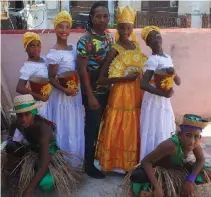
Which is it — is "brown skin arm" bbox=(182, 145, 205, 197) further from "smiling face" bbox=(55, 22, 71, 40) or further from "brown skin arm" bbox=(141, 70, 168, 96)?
"smiling face" bbox=(55, 22, 71, 40)

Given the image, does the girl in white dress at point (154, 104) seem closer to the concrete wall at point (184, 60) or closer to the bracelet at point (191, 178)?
the bracelet at point (191, 178)

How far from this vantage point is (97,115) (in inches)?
150

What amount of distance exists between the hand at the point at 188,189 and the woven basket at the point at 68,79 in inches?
57.1

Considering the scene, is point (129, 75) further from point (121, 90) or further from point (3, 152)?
point (3, 152)

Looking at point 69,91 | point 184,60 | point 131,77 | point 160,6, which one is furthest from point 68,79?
point 160,6

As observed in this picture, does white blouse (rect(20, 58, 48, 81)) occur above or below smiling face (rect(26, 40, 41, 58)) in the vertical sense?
below

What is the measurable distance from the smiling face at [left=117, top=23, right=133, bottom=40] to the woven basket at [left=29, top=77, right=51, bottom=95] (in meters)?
0.90

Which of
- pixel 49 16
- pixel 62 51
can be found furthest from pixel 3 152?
pixel 49 16

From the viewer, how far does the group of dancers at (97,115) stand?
3293 mm

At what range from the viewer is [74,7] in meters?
18.0

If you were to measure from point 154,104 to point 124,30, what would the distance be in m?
0.77

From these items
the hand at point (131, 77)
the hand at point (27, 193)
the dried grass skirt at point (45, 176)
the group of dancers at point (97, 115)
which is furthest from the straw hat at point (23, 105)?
the hand at point (131, 77)

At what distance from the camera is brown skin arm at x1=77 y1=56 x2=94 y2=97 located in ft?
11.9

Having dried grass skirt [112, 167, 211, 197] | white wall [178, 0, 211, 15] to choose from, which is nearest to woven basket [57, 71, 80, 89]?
dried grass skirt [112, 167, 211, 197]
